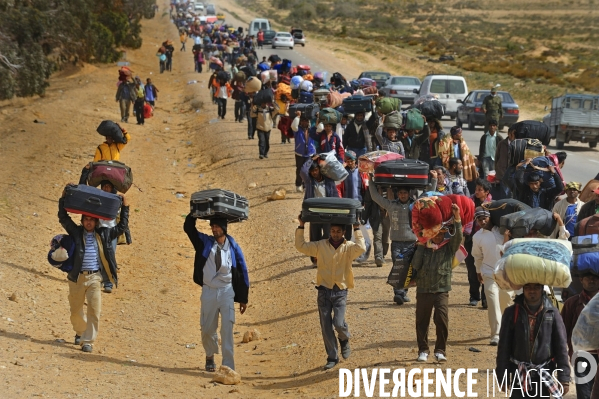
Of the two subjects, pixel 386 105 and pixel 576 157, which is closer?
pixel 386 105

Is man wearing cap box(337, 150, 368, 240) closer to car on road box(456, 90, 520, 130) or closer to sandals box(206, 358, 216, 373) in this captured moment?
sandals box(206, 358, 216, 373)

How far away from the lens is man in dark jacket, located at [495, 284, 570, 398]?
276 inches

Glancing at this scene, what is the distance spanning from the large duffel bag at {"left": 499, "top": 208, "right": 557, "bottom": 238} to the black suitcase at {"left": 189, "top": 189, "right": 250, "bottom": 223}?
2.48 m

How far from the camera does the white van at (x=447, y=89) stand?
3506 centimetres

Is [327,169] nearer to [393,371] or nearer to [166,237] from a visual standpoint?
[393,371]

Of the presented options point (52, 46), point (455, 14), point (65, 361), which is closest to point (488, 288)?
point (65, 361)

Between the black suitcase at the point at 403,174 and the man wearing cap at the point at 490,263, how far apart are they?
31.5 inches

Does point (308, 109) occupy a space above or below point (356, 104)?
below

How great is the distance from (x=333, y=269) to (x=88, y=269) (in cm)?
258

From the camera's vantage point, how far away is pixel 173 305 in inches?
550

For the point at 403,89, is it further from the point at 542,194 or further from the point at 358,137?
the point at 542,194

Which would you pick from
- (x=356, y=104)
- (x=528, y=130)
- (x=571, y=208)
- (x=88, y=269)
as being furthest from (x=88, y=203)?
(x=356, y=104)

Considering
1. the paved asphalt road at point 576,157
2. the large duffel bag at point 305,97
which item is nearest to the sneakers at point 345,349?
the large duffel bag at point 305,97

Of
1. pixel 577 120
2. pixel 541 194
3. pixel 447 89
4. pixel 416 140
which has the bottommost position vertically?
pixel 447 89
